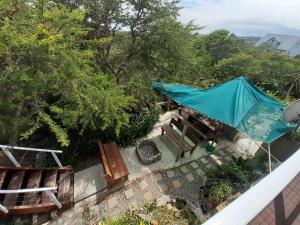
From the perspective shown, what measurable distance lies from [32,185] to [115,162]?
2.27m

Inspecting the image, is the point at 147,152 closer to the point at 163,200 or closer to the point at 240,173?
the point at 163,200

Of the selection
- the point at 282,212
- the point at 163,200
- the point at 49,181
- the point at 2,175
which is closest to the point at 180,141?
the point at 163,200

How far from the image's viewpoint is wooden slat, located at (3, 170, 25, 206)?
4562mm

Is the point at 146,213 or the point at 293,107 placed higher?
the point at 293,107

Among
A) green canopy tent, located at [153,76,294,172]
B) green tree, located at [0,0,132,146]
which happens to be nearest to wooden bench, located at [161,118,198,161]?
green canopy tent, located at [153,76,294,172]

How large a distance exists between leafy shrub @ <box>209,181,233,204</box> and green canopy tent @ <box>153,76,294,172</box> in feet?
4.74

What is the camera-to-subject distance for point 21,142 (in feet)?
21.7

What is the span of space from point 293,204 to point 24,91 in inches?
201

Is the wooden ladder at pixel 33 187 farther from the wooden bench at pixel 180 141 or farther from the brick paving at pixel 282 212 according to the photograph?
the brick paving at pixel 282 212

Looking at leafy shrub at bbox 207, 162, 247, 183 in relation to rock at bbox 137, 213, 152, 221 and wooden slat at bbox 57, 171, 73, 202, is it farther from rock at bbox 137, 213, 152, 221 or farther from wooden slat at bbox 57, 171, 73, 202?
wooden slat at bbox 57, 171, 73, 202

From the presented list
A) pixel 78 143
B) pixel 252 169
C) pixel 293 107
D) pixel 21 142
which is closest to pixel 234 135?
pixel 252 169

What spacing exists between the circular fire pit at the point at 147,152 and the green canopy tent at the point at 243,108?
204cm

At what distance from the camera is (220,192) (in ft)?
15.9

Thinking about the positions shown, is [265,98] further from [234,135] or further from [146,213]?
[146,213]
